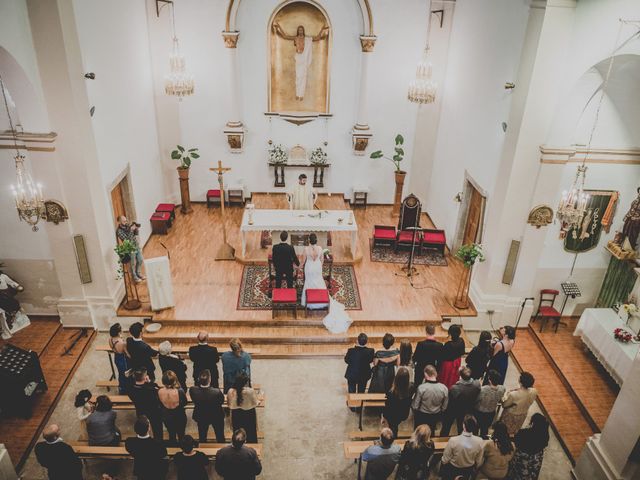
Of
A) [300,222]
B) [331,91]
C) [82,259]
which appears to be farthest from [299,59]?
[82,259]

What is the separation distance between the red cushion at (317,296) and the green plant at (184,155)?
19.4 ft

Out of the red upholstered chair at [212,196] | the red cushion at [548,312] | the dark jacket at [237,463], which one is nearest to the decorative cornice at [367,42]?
the red upholstered chair at [212,196]

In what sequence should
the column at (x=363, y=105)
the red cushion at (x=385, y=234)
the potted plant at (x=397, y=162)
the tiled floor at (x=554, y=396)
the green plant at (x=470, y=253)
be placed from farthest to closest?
1. the potted plant at (x=397, y=162)
2. the column at (x=363, y=105)
3. the red cushion at (x=385, y=234)
4. the green plant at (x=470, y=253)
5. the tiled floor at (x=554, y=396)

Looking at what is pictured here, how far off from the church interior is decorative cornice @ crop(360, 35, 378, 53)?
8 cm

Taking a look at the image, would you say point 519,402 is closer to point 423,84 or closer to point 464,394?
point 464,394

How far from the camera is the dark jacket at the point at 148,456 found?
568 centimetres

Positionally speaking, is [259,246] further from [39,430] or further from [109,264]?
[39,430]

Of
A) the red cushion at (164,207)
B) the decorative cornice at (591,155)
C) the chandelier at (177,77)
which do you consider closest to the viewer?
the decorative cornice at (591,155)

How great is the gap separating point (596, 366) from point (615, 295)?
1494mm

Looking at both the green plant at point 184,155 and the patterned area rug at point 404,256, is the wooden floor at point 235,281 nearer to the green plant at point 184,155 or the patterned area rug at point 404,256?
the patterned area rug at point 404,256

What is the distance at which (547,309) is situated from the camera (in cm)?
975

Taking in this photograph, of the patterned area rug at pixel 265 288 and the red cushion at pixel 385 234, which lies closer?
the patterned area rug at pixel 265 288

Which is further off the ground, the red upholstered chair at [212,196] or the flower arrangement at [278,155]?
the flower arrangement at [278,155]

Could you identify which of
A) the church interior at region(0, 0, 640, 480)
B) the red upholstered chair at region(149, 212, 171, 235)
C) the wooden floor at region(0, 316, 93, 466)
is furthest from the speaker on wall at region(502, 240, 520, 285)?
the red upholstered chair at region(149, 212, 171, 235)
